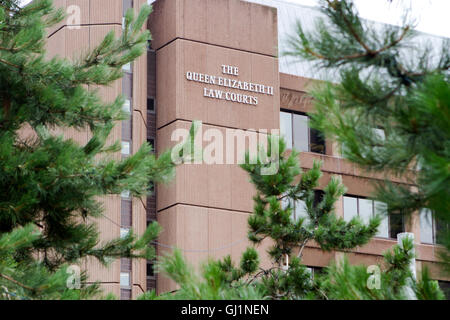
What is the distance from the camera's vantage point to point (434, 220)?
14.4 ft

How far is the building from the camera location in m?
22.9

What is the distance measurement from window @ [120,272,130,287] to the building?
3cm

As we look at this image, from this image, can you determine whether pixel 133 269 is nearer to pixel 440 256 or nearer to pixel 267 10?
pixel 267 10

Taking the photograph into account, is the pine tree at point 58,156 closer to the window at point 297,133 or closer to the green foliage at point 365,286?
the green foliage at point 365,286

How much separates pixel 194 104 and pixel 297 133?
183 inches

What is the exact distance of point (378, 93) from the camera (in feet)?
15.6

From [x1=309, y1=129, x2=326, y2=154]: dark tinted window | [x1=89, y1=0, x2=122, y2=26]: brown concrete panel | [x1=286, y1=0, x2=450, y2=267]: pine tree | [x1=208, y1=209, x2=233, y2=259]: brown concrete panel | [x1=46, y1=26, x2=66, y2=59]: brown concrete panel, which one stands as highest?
[x1=89, y1=0, x2=122, y2=26]: brown concrete panel

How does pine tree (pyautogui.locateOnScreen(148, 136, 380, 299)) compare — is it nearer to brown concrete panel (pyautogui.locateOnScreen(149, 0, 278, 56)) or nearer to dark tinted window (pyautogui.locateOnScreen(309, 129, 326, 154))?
brown concrete panel (pyautogui.locateOnScreen(149, 0, 278, 56))

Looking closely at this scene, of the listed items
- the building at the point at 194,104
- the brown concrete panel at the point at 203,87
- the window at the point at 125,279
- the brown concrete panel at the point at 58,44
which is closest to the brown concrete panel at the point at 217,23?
the building at the point at 194,104

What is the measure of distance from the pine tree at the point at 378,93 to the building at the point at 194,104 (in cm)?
1716

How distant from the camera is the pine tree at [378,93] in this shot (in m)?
4.46

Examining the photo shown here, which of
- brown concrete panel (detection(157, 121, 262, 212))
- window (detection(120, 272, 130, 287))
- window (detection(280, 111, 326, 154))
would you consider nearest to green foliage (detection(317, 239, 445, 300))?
window (detection(120, 272, 130, 287))

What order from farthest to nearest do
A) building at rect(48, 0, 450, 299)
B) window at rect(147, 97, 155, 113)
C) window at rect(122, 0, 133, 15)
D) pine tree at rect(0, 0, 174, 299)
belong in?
window at rect(147, 97, 155, 113) → window at rect(122, 0, 133, 15) → building at rect(48, 0, 450, 299) → pine tree at rect(0, 0, 174, 299)

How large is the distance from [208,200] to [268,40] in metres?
5.80
